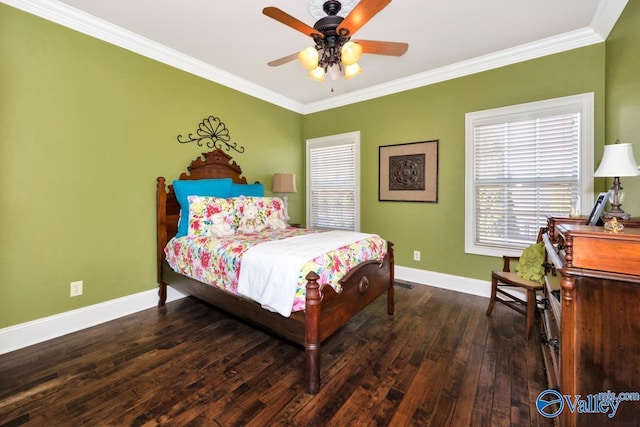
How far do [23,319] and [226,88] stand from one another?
3.08 m

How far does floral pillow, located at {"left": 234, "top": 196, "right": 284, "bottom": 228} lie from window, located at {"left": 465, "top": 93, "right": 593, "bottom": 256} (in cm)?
231

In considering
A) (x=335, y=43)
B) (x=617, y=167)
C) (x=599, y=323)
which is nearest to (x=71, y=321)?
(x=335, y=43)

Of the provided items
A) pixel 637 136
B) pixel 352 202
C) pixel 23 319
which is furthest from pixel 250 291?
pixel 637 136

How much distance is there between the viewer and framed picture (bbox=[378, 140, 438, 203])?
352 cm

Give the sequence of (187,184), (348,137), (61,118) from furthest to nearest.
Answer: (348,137)
(187,184)
(61,118)

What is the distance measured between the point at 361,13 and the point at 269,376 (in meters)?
2.40

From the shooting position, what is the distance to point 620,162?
65.0 inches

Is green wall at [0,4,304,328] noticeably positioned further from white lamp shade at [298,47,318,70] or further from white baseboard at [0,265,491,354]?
white lamp shade at [298,47,318,70]

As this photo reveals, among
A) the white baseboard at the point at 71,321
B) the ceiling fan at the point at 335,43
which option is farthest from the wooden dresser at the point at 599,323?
the white baseboard at the point at 71,321

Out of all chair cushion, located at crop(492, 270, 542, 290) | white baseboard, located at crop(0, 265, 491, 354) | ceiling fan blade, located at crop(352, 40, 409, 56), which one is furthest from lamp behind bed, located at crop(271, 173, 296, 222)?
chair cushion, located at crop(492, 270, 542, 290)

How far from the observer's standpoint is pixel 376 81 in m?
3.70

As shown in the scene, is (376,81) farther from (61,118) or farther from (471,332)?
(61,118)

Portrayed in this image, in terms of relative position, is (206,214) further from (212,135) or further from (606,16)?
(606,16)

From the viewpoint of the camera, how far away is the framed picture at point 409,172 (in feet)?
11.6
